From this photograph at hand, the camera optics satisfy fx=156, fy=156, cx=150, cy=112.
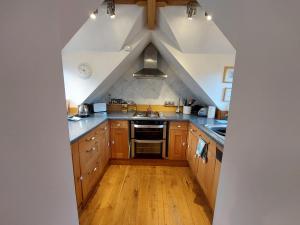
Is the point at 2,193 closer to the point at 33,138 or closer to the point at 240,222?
the point at 33,138

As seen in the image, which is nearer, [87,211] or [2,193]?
[2,193]

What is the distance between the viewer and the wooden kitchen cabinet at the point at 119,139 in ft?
9.68

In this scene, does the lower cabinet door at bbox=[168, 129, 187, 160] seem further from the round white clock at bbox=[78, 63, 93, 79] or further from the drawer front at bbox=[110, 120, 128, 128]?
the round white clock at bbox=[78, 63, 93, 79]

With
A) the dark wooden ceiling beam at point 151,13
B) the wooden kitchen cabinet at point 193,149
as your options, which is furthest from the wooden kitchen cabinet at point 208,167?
the dark wooden ceiling beam at point 151,13

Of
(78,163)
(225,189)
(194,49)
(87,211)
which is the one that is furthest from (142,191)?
(194,49)

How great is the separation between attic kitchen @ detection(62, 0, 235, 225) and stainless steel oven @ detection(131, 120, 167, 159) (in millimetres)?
19

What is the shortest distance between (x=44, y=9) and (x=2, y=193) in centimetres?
62

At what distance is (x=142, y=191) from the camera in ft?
7.61

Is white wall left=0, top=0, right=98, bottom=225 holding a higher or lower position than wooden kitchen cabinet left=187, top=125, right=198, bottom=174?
higher

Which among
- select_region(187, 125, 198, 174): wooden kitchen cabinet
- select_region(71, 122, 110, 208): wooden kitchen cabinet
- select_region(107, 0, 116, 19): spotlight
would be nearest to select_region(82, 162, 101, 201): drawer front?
select_region(71, 122, 110, 208): wooden kitchen cabinet

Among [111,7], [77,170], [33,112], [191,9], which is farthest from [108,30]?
[33,112]

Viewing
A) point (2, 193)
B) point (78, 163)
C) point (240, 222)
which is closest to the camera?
point (2, 193)

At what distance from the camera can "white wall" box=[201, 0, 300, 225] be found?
18.3 inches

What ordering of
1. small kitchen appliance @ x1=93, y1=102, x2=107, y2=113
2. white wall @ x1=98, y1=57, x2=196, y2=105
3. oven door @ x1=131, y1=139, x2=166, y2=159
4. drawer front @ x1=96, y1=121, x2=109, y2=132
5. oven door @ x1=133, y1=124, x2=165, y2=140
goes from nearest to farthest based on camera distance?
drawer front @ x1=96, y1=121, x2=109, y2=132
oven door @ x1=133, y1=124, x2=165, y2=140
oven door @ x1=131, y1=139, x2=166, y2=159
small kitchen appliance @ x1=93, y1=102, x2=107, y2=113
white wall @ x1=98, y1=57, x2=196, y2=105
